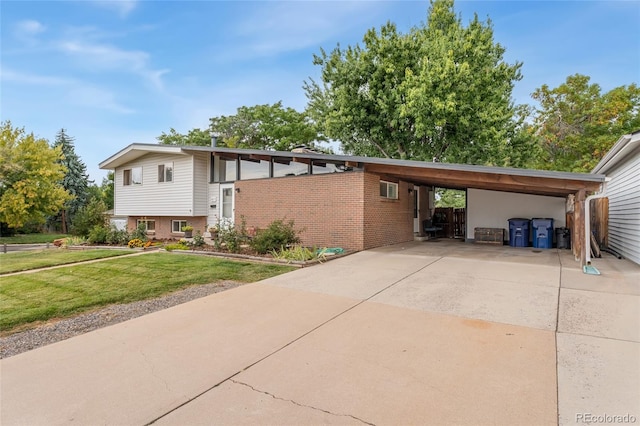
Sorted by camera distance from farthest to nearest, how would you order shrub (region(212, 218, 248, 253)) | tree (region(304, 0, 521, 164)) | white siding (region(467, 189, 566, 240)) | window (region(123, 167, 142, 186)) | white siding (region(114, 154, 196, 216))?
1. window (region(123, 167, 142, 186))
2. tree (region(304, 0, 521, 164))
3. white siding (region(114, 154, 196, 216))
4. white siding (region(467, 189, 566, 240))
5. shrub (region(212, 218, 248, 253))

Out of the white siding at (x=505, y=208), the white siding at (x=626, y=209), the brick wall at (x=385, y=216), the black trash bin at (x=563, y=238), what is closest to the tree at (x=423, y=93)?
the white siding at (x=505, y=208)

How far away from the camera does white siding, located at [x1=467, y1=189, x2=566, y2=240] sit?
13516 millimetres

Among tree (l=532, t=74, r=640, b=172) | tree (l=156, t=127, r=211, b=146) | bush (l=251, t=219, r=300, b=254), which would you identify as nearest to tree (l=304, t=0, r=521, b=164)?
tree (l=532, t=74, r=640, b=172)

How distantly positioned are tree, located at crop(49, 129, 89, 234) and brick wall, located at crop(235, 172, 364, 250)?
1005 inches

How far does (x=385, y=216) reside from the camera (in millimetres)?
11875

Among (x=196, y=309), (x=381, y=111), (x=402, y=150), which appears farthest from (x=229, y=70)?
(x=196, y=309)

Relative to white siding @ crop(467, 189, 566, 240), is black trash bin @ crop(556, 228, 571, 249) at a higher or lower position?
lower

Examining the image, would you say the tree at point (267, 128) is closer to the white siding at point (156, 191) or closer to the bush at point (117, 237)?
the white siding at point (156, 191)

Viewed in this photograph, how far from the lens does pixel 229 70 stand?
54.0 feet

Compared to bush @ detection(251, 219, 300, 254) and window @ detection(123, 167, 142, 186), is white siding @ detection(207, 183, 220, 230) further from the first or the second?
bush @ detection(251, 219, 300, 254)

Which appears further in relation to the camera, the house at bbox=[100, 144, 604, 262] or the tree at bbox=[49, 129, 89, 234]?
the tree at bbox=[49, 129, 89, 234]

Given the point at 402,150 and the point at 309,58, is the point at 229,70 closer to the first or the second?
the point at 309,58

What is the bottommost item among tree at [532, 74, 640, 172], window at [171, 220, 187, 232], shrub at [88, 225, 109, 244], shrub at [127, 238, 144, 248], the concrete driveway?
the concrete driveway

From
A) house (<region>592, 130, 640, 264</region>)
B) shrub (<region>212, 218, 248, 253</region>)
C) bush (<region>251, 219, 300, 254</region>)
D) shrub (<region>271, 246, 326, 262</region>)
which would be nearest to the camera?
house (<region>592, 130, 640, 264</region>)
